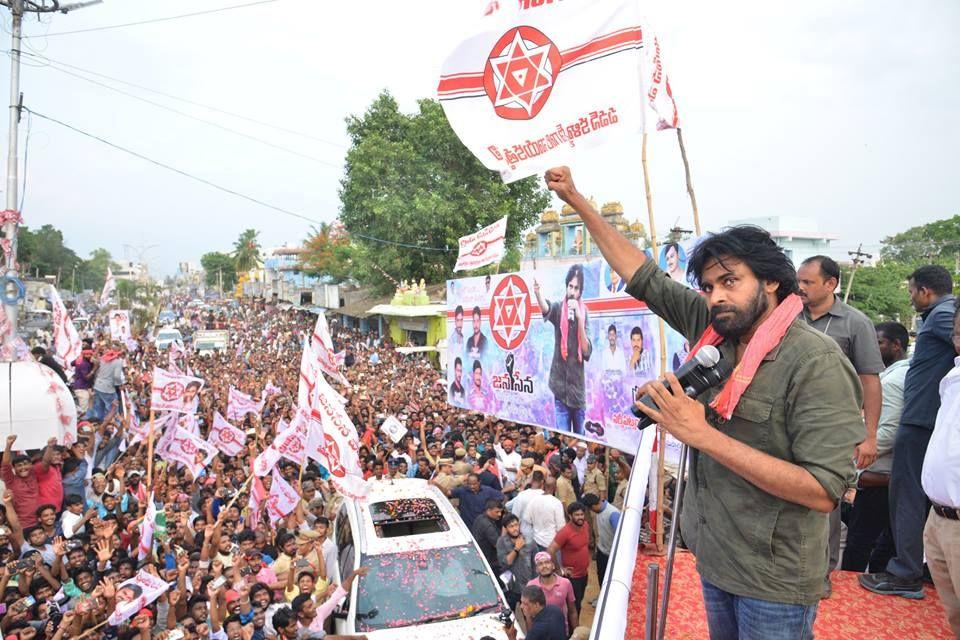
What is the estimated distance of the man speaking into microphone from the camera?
1547mm

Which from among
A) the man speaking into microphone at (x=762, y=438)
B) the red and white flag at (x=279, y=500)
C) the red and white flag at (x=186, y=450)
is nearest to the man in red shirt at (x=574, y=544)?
the red and white flag at (x=279, y=500)

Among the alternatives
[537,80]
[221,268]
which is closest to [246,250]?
[221,268]

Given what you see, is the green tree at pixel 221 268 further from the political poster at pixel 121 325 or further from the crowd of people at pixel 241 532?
the crowd of people at pixel 241 532

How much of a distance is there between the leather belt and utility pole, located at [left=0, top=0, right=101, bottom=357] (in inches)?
548

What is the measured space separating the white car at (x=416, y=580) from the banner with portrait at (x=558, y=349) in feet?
8.42

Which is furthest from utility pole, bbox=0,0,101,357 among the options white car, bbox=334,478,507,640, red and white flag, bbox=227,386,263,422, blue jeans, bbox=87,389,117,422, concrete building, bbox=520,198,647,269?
concrete building, bbox=520,198,647,269

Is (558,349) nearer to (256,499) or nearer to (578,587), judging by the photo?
(578,587)

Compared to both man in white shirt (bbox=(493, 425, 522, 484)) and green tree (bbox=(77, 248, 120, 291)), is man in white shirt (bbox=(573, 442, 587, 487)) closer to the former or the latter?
man in white shirt (bbox=(493, 425, 522, 484))

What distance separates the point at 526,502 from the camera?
6.82m

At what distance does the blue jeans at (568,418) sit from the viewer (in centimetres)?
Result: 866

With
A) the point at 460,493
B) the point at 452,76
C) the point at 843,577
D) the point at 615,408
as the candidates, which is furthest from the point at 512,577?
the point at 452,76

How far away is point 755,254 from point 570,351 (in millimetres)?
7088

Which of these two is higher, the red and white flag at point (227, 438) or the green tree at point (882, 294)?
the green tree at point (882, 294)

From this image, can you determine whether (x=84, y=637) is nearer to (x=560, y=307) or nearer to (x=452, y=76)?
(x=452, y=76)
